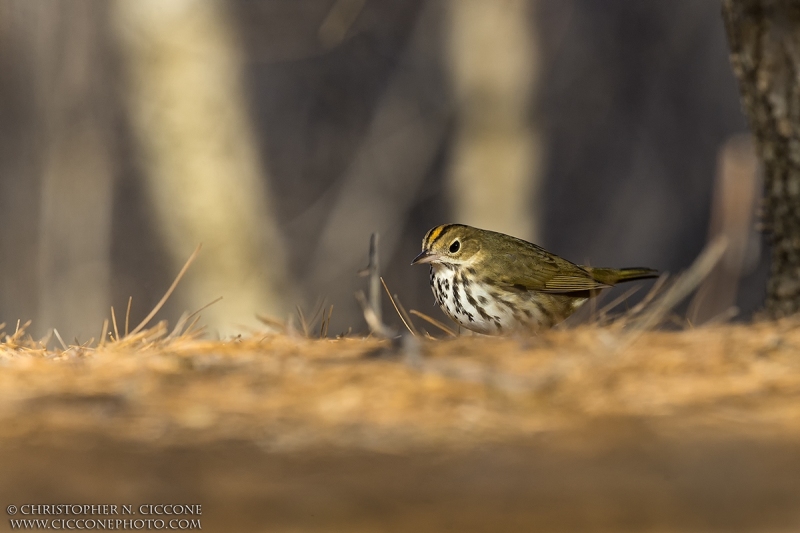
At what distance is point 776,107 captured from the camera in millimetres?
4746

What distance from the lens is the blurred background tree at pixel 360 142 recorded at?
625 inches

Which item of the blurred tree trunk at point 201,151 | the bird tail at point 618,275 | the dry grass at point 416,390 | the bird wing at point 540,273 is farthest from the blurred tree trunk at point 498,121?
the dry grass at point 416,390

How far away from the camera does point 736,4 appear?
4832mm

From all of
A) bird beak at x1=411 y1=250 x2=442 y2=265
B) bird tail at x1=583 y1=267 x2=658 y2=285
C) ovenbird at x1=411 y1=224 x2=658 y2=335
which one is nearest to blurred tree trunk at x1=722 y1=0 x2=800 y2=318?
bird tail at x1=583 y1=267 x2=658 y2=285

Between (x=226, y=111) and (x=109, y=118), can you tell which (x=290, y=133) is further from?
(x=226, y=111)

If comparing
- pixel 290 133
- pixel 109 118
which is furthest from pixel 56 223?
pixel 290 133

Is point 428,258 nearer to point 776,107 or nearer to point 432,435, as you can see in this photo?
point 776,107

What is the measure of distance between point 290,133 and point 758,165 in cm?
1260

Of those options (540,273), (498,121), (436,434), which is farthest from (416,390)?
(498,121)

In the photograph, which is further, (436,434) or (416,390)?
(416,390)

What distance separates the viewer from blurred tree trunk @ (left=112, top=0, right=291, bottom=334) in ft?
37.2

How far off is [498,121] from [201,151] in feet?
13.6

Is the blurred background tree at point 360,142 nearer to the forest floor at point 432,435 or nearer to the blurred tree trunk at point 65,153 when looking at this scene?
the blurred tree trunk at point 65,153

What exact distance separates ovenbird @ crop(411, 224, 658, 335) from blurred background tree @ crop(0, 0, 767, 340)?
8.46m
